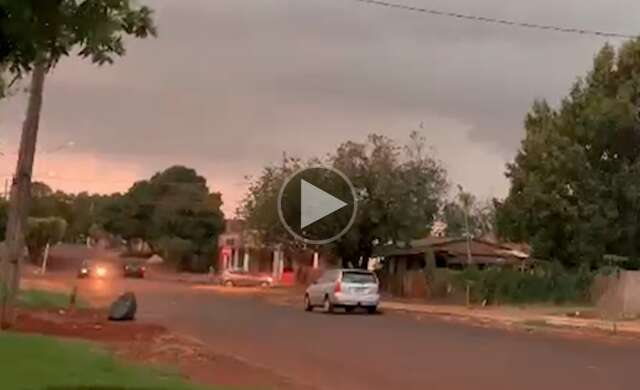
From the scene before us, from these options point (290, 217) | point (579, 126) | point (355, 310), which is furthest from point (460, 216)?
point (355, 310)

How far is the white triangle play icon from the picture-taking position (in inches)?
2103

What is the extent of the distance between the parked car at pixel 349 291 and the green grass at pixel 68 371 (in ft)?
70.6

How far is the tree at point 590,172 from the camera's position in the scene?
1795 inches

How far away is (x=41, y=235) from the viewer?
9100cm

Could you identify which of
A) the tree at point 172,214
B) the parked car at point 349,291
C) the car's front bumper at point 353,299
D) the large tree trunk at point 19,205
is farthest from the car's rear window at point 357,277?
the tree at point 172,214

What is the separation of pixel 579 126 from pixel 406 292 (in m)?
11.7

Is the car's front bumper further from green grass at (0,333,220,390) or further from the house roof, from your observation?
green grass at (0,333,220,390)

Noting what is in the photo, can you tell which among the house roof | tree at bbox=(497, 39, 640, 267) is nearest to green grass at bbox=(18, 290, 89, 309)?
tree at bbox=(497, 39, 640, 267)

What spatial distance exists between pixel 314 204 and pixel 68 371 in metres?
41.6

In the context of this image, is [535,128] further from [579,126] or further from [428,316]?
[428,316]

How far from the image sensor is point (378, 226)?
52.8 metres

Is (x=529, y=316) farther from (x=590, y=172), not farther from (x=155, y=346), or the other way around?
(x=155, y=346)
